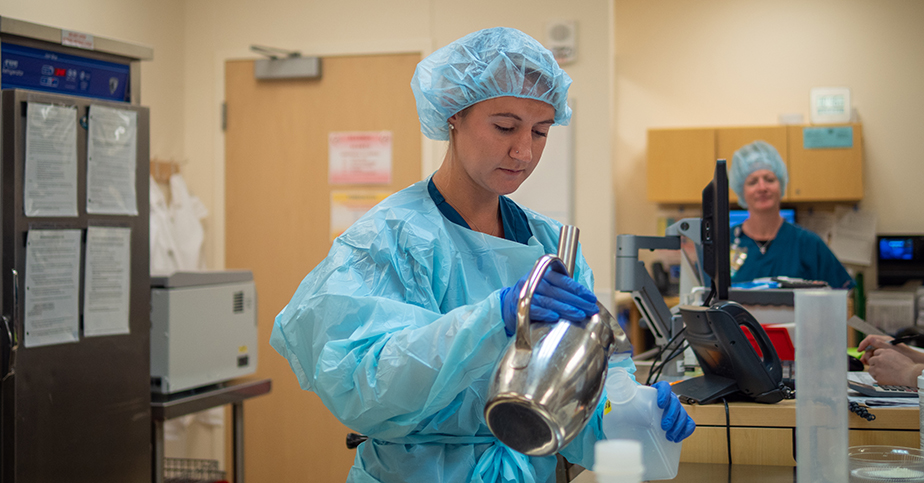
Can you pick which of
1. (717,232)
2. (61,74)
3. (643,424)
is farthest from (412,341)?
(61,74)

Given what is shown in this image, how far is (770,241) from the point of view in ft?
10.3

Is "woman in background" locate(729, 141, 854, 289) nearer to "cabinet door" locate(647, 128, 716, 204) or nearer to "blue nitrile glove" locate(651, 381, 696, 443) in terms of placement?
"cabinet door" locate(647, 128, 716, 204)

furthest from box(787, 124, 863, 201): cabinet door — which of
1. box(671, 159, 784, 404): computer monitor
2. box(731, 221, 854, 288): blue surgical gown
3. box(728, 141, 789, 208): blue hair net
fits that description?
box(671, 159, 784, 404): computer monitor

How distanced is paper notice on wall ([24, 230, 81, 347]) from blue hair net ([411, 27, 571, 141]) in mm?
1316

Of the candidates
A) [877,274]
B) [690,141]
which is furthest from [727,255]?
[877,274]

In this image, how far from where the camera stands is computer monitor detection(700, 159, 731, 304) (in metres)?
1.59

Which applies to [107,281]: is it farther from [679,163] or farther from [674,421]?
[679,163]

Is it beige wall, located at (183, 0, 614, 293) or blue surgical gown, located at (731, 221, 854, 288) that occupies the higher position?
beige wall, located at (183, 0, 614, 293)

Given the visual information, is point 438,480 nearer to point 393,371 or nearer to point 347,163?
point 393,371

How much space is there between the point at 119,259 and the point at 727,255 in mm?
1803

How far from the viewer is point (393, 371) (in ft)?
3.26

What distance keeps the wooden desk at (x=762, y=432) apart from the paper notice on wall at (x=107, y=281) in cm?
176

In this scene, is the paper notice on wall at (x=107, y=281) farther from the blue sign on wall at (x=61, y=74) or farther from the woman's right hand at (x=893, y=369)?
the woman's right hand at (x=893, y=369)

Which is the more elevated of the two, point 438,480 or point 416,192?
point 416,192
